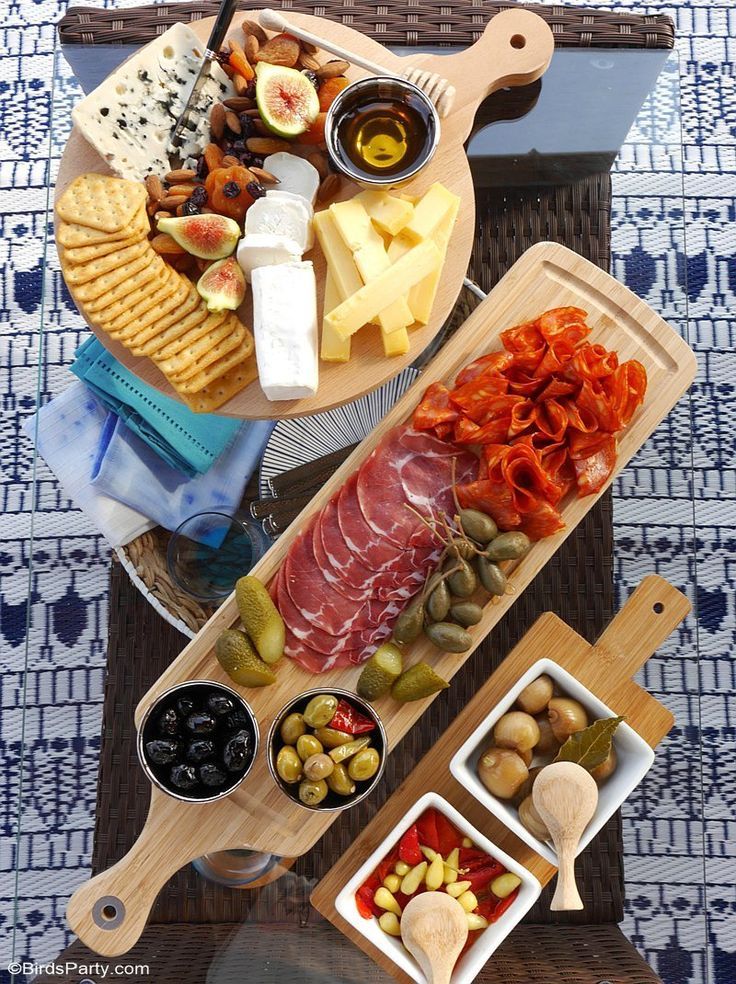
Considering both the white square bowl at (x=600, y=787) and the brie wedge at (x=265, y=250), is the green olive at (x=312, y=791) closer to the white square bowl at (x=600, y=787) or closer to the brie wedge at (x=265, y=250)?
the white square bowl at (x=600, y=787)

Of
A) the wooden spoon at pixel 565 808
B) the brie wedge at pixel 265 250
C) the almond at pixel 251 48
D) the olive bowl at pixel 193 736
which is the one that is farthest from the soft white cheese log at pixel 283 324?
the wooden spoon at pixel 565 808

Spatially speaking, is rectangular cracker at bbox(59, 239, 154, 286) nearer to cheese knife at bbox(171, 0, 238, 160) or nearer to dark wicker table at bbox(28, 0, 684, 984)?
cheese knife at bbox(171, 0, 238, 160)

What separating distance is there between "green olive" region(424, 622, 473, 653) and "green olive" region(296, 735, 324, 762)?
0.24 m

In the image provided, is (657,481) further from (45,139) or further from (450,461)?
(45,139)

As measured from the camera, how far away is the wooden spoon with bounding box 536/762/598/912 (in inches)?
51.1

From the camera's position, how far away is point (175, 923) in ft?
5.12

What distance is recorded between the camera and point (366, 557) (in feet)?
4.72

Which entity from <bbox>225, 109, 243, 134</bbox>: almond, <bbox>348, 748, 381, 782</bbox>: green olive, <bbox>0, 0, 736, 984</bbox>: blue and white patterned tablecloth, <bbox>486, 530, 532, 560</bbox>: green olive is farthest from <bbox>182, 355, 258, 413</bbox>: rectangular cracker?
<bbox>0, 0, 736, 984</bbox>: blue and white patterned tablecloth

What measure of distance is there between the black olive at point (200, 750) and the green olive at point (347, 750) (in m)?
0.17

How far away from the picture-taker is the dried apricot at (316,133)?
1.42 m

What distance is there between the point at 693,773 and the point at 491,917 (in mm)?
793

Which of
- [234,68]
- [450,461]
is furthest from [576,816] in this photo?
[234,68]

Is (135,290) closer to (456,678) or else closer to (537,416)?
(537,416)

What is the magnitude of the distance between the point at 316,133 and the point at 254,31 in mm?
188
